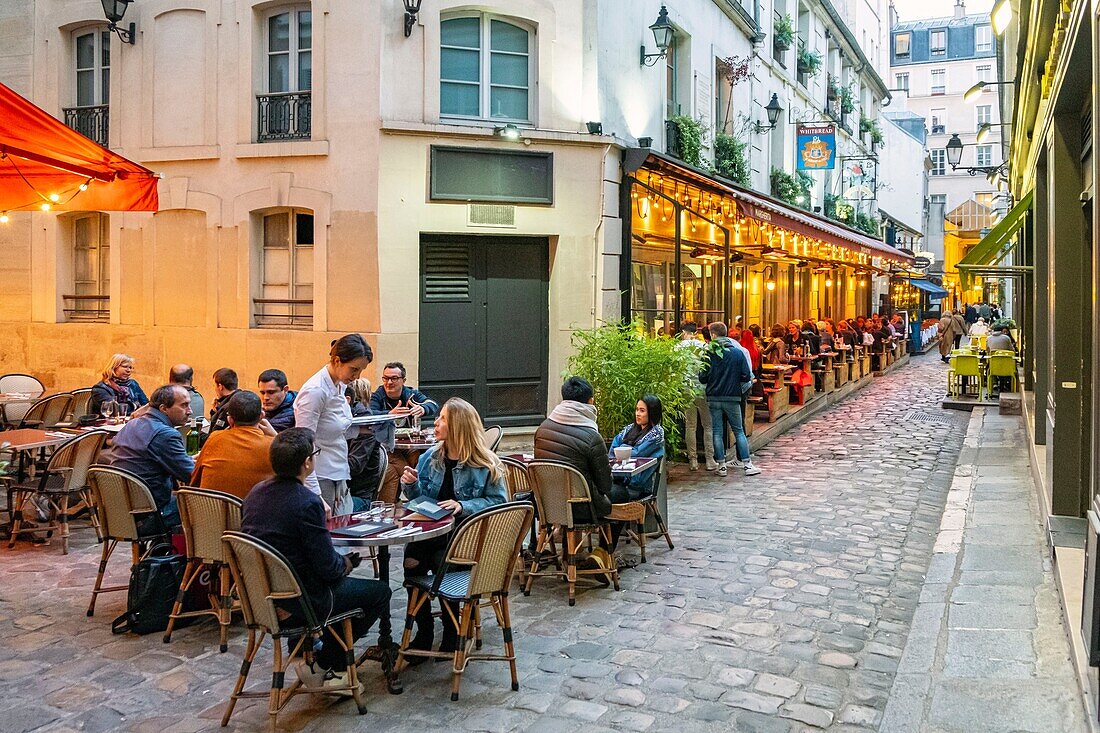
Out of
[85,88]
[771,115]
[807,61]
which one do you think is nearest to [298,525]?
[85,88]

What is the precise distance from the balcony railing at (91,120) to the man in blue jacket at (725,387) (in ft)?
31.1

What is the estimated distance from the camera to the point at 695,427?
12031 mm

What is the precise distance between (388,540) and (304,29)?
9.96m

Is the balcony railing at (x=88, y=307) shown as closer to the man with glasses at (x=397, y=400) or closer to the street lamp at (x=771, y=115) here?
the man with glasses at (x=397, y=400)

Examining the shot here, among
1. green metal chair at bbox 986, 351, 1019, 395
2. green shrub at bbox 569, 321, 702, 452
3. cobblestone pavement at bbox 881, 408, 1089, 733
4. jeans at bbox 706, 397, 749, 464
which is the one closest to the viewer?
cobblestone pavement at bbox 881, 408, 1089, 733

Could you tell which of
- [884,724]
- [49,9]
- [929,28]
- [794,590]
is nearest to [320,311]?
[49,9]

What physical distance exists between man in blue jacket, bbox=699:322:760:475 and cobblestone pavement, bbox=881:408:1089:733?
3038 mm

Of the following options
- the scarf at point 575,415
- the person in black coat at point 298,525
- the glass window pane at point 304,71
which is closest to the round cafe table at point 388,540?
the person in black coat at point 298,525

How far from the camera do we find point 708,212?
18.3 metres

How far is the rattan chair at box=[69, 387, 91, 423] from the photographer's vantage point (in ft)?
37.7

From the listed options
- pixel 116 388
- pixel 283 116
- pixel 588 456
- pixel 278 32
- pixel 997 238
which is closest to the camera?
pixel 588 456

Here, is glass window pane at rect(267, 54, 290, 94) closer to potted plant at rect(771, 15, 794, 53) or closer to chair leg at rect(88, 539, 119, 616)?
chair leg at rect(88, 539, 119, 616)

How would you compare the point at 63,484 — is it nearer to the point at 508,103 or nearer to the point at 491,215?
the point at 491,215

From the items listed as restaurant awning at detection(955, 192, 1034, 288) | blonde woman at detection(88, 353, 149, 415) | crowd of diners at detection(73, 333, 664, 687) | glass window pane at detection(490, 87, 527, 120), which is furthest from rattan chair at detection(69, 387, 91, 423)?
restaurant awning at detection(955, 192, 1034, 288)
